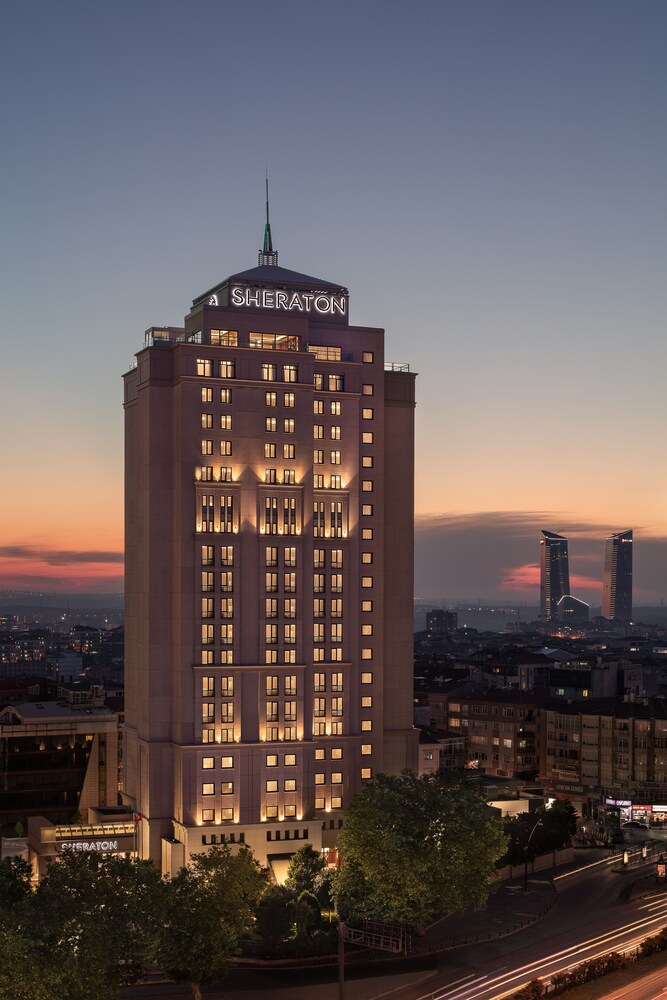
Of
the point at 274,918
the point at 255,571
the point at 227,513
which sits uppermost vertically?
the point at 227,513

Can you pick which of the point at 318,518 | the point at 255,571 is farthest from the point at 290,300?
the point at 255,571

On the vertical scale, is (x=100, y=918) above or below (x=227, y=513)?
below

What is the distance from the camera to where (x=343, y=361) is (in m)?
138

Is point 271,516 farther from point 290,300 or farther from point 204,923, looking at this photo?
point 204,923

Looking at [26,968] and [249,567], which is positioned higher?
[249,567]

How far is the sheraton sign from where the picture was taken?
134m

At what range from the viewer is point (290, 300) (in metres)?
137

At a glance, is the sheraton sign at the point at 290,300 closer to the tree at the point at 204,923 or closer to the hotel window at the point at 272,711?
the hotel window at the point at 272,711

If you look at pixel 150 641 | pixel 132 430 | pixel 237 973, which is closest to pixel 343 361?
pixel 132 430

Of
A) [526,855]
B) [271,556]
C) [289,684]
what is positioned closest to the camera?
[289,684]

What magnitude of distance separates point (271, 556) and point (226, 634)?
32.4 feet

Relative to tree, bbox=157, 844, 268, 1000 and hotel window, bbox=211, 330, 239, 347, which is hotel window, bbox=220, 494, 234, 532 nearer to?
hotel window, bbox=211, 330, 239, 347

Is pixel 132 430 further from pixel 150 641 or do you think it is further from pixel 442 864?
pixel 442 864

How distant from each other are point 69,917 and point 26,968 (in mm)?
10271
